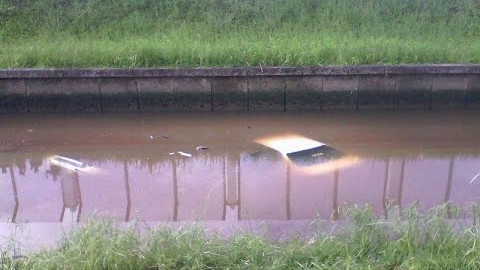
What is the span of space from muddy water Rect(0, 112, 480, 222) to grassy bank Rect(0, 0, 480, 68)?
833mm

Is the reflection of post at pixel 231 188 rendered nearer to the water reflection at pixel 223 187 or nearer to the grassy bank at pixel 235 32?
the water reflection at pixel 223 187

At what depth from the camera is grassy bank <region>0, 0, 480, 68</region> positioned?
25.5 ft

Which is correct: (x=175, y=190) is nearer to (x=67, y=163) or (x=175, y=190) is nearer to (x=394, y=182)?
(x=67, y=163)

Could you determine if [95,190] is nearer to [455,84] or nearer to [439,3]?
[455,84]

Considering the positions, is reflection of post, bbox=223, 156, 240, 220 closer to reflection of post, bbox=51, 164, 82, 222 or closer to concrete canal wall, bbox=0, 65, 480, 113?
reflection of post, bbox=51, 164, 82, 222

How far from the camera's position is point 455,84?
7617 millimetres

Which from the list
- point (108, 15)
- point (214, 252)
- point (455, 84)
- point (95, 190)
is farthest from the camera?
point (108, 15)

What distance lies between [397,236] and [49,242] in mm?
2444

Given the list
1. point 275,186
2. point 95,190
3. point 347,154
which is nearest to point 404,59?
point 347,154

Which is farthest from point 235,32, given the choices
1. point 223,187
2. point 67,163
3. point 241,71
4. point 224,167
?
point 223,187

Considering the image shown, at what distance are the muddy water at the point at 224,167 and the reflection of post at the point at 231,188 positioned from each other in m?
0.01

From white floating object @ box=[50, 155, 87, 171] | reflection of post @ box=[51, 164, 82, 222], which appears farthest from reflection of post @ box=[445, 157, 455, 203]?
white floating object @ box=[50, 155, 87, 171]

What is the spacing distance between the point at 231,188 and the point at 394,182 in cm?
155

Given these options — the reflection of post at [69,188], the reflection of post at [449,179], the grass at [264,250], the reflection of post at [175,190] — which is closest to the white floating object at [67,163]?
the reflection of post at [69,188]
